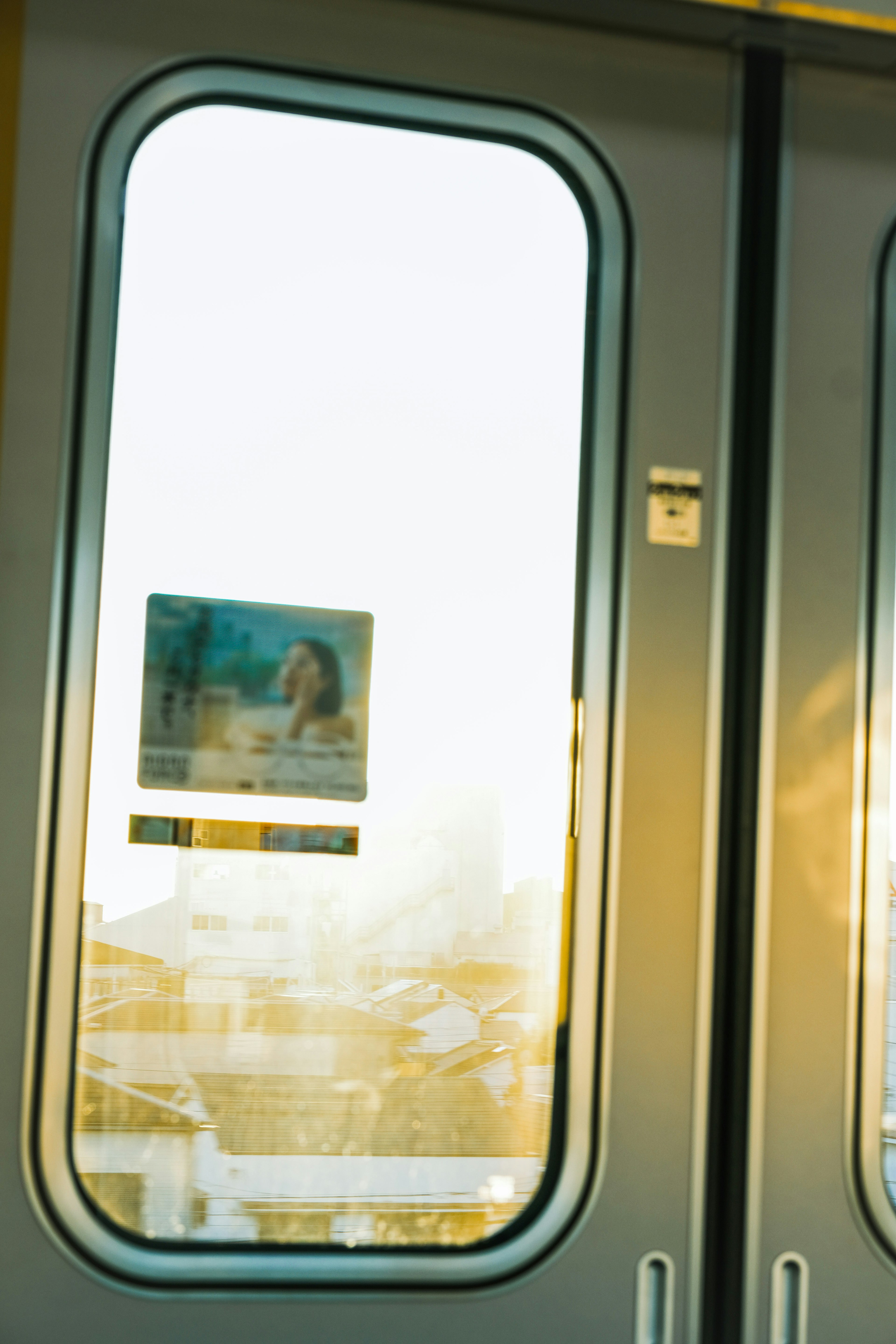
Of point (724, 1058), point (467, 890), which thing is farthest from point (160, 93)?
point (724, 1058)

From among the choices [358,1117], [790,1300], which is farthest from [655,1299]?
[358,1117]

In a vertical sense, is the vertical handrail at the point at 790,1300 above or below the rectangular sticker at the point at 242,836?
below

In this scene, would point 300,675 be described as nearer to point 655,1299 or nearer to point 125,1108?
point 125,1108

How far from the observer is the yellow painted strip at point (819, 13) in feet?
5.69

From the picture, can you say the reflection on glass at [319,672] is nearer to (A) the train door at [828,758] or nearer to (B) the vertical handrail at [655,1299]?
(B) the vertical handrail at [655,1299]

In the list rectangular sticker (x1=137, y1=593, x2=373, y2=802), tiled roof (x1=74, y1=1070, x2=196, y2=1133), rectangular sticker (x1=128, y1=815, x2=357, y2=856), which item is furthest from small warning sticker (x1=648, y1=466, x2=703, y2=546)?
tiled roof (x1=74, y1=1070, x2=196, y2=1133)

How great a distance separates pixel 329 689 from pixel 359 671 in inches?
1.9

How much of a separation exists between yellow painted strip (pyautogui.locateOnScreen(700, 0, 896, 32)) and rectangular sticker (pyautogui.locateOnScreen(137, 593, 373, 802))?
102 cm

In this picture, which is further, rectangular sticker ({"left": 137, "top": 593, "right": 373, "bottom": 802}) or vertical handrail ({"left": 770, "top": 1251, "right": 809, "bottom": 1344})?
vertical handrail ({"left": 770, "top": 1251, "right": 809, "bottom": 1344})

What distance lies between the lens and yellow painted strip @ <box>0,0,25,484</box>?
1.59m

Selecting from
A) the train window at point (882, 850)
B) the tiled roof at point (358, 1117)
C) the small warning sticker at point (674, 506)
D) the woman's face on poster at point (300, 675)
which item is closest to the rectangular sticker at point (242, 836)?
the woman's face on poster at point (300, 675)

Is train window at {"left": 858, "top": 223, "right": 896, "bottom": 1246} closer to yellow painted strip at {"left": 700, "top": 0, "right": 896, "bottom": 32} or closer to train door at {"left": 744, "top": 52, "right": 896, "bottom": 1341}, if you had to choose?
train door at {"left": 744, "top": 52, "right": 896, "bottom": 1341}

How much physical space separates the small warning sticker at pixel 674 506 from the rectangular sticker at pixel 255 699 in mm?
439

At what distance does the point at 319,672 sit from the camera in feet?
5.45
